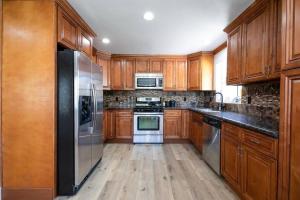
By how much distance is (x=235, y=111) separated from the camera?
3525mm

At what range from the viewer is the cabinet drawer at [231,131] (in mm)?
2217

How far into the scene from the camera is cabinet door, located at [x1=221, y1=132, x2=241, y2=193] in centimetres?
223

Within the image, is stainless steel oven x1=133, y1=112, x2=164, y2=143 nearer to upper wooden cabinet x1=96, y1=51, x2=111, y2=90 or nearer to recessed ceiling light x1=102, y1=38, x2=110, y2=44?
upper wooden cabinet x1=96, y1=51, x2=111, y2=90

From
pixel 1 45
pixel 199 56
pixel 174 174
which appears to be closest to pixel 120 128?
pixel 174 174

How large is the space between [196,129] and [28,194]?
10.5 feet

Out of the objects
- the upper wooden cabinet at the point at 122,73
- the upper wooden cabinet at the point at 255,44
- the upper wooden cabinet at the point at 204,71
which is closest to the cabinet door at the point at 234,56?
the upper wooden cabinet at the point at 255,44

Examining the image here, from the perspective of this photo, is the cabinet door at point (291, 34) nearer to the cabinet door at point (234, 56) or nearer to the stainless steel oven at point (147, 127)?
the cabinet door at point (234, 56)

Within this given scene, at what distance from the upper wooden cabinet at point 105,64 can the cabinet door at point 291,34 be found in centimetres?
410

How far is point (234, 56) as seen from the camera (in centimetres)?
288

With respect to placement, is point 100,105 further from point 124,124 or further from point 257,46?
point 257,46

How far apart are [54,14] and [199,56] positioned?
141 inches

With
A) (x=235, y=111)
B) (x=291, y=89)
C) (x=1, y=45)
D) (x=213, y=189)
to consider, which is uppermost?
(x=1, y=45)

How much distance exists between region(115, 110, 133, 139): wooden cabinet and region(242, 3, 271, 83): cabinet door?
3.07 m

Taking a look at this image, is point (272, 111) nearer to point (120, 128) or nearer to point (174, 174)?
point (174, 174)
